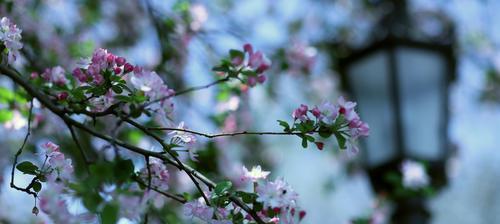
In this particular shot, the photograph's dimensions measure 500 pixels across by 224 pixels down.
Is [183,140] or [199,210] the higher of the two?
[183,140]

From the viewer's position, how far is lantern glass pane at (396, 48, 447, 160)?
260 cm

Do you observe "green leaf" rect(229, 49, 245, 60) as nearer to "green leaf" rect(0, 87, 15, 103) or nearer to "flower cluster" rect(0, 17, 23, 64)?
"flower cluster" rect(0, 17, 23, 64)

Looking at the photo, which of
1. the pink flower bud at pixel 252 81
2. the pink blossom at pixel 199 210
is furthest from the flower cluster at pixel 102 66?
the pink flower bud at pixel 252 81

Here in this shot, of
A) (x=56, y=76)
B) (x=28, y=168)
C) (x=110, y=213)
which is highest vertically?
(x=56, y=76)

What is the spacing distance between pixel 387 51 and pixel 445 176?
48 cm

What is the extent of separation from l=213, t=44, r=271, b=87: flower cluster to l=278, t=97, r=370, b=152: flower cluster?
0.35 meters

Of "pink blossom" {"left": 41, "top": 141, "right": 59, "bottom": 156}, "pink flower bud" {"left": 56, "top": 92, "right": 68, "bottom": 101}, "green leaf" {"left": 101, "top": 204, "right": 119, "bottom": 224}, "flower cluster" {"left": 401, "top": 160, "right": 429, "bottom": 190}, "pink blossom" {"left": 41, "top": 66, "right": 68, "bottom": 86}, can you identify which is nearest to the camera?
"green leaf" {"left": 101, "top": 204, "right": 119, "bottom": 224}

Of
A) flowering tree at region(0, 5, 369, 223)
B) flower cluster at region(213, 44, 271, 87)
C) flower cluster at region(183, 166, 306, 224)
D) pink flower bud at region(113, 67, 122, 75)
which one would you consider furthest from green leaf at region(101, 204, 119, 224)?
flower cluster at region(213, 44, 271, 87)

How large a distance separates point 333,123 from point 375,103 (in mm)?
1297

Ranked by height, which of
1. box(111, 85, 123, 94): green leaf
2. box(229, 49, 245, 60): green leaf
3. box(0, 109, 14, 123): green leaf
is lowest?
box(111, 85, 123, 94): green leaf

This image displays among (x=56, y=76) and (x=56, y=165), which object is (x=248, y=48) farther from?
(x=56, y=165)

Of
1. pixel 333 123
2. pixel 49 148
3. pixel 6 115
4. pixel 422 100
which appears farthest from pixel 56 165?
pixel 422 100

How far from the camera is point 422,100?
272 cm

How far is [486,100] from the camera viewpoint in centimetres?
468
